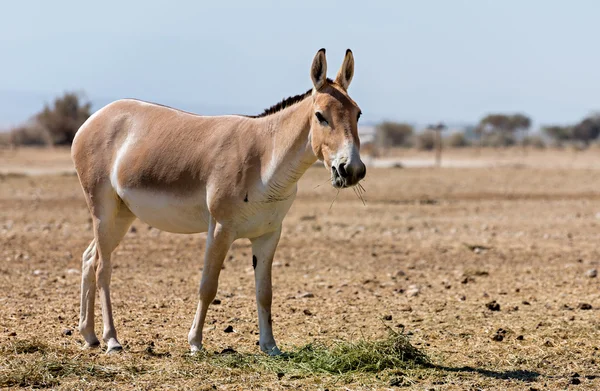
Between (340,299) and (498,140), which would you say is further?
(498,140)

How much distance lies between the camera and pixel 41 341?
7.81 metres

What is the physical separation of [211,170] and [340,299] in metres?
3.62

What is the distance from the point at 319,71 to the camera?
6961mm

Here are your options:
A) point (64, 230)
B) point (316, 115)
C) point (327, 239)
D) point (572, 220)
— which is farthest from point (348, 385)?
point (572, 220)

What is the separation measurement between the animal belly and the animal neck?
675 mm

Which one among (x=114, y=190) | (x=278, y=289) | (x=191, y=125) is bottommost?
(x=278, y=289)

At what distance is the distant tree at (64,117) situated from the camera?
167 feet

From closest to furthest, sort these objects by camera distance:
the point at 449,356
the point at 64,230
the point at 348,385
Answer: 1. the point at 348,385
2. the point at 449,356
3. the point at 64,230

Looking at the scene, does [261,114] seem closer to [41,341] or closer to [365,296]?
[41,341]

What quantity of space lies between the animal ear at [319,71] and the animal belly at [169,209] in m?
1.45

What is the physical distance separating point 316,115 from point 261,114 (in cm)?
92

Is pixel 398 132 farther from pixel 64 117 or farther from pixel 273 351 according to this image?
pixel 273 351

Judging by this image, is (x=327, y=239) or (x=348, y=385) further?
(x=327, y=239)

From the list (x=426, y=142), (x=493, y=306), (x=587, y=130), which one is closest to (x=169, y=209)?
(x=493, y=306)
